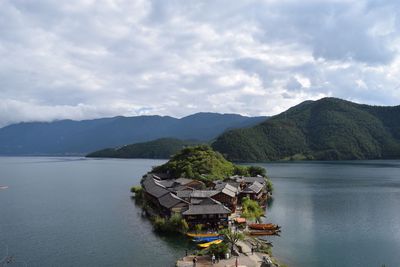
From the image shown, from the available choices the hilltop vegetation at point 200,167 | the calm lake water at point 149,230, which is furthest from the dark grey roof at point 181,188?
the hilltop vegetation at point 200,167

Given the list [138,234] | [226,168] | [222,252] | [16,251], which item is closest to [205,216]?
[138,234]

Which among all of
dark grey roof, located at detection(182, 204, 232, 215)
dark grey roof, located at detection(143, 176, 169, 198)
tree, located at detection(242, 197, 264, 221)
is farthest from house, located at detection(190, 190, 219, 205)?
tree, located at detection(242, 197, 264, 221)

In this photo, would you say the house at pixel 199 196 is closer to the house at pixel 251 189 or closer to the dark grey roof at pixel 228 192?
the dark grey roof at pixel 228 192

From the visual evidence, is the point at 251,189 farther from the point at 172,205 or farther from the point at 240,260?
the point at 240,260

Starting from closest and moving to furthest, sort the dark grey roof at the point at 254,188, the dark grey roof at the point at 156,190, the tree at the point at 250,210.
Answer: the tree at the point at 250,210
the dark grey roof at the point at 156,190
the dark grey roof at the point at 254,188

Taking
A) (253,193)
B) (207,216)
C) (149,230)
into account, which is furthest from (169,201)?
(253,193)

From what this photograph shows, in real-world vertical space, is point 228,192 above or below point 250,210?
above

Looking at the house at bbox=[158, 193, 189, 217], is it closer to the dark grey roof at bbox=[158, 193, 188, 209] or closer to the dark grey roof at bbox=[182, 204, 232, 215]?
the dark grey roof at bbox=[158, 193, 188, 209]
